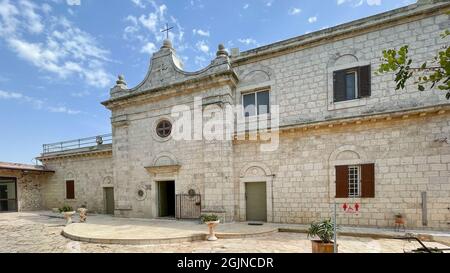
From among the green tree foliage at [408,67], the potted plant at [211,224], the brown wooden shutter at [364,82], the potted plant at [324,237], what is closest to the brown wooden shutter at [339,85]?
the brown wooden shutter at [364,82]

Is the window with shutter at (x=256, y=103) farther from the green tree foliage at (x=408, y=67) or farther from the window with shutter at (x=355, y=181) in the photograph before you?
the green tree foliage at (x=408, y=67)

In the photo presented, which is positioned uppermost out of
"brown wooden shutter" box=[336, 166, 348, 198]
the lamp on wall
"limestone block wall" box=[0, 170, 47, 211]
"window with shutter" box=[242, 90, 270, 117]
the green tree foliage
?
"window with shutter" box=[242, 90, 270, 117]

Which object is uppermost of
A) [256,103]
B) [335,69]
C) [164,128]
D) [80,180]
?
[335,69]

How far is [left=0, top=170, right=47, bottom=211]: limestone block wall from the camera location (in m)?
17.5

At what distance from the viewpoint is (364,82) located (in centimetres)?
939

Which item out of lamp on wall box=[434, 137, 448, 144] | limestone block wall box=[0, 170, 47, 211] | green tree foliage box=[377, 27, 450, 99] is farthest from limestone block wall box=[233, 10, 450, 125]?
limestone block wall box=[0, 170, 47, 211]

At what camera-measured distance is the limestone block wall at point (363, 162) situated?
27.1 ft

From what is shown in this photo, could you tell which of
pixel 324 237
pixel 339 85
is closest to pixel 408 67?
pixel 324 237

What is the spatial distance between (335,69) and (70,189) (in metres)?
18.4

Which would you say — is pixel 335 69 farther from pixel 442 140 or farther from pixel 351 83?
pixel 442 140

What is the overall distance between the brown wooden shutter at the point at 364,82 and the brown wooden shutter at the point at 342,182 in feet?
9.53

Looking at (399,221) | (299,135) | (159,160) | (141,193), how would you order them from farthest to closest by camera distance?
(141,193) → (159,160) → (299,135) → (399,221)

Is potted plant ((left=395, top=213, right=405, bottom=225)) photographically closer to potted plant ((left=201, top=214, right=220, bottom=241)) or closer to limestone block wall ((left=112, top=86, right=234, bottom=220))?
limestone block wall ((left=112, top=86, right=234, bottom=220))

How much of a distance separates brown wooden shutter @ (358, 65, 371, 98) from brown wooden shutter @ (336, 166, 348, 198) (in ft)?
9.53
